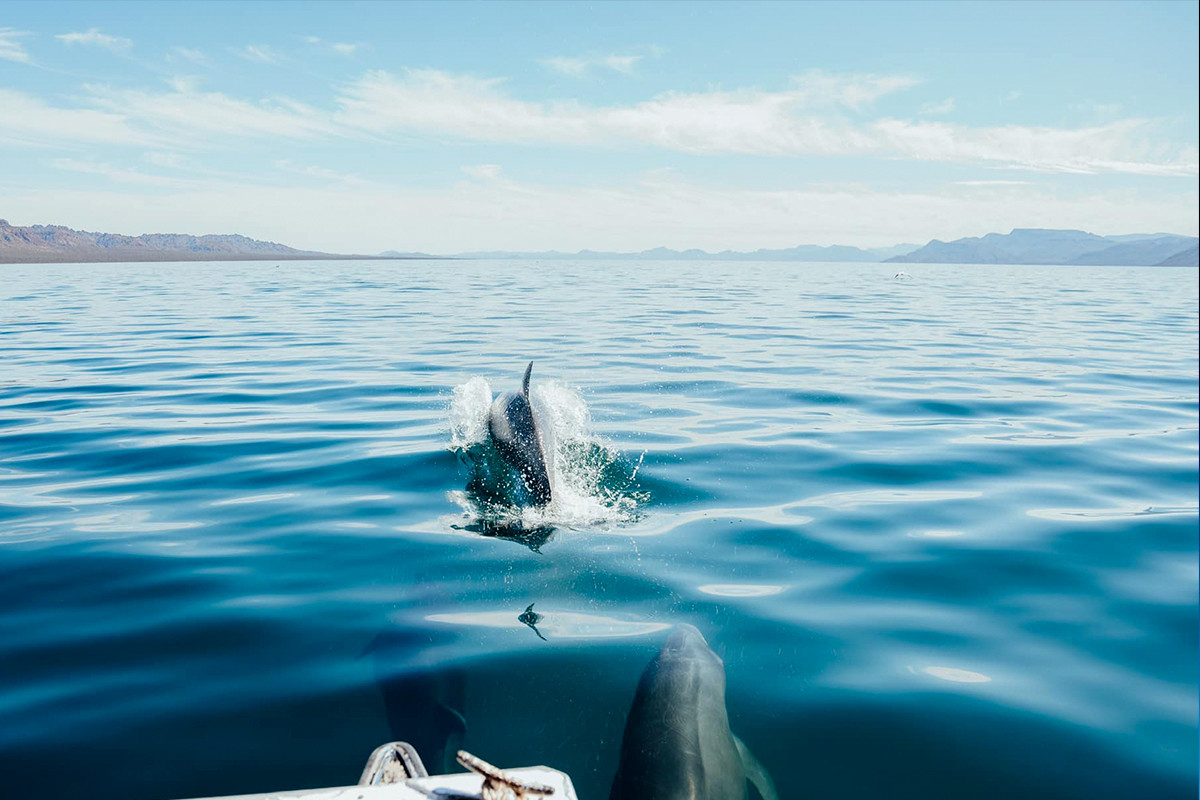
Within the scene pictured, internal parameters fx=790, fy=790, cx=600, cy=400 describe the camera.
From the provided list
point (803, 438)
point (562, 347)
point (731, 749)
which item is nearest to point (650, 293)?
point (562, 347)

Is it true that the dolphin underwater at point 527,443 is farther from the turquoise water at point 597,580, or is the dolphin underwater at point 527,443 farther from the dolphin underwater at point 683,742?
the dolphin underwater at point 683,742

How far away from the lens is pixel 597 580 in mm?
7039

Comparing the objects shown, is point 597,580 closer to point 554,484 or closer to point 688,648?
point 688,648

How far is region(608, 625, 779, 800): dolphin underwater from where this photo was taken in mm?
4141

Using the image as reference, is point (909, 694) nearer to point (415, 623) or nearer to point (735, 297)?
point (415, 623)

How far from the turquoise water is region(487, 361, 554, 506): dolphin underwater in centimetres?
35

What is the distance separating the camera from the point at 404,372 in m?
18.4

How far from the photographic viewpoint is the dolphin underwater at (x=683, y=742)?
414 centimetres

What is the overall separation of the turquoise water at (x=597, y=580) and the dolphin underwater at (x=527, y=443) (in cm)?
35

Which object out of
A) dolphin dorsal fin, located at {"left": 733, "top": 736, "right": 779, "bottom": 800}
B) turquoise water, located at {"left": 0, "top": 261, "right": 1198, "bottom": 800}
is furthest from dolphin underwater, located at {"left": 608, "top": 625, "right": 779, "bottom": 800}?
turquoise water, located at {"left": 0, "top": 261, "right": 1198, "bottom": 800}

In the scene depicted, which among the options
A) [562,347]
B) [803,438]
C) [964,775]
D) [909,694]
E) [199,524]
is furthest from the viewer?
[562,347]

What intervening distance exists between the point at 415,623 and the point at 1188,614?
6.23 m

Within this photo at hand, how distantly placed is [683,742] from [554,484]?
4.94m

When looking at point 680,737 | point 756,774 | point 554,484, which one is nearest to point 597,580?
point 554,484
